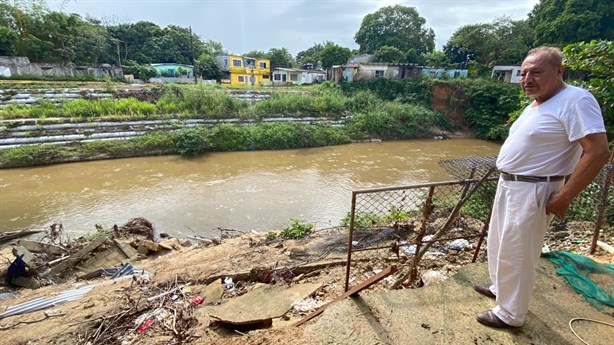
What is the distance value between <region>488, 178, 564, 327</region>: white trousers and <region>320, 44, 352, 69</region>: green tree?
2644cm

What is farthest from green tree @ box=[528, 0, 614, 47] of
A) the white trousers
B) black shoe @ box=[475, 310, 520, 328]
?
black shoe @ box=[475, 310, 520, 328]

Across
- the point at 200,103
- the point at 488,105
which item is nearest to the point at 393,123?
the point at 488,105

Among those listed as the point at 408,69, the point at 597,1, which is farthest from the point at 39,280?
the point at 597,1

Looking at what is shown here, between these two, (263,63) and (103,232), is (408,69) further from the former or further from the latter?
(103,232)

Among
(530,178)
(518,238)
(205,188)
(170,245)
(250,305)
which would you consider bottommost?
(205,188)

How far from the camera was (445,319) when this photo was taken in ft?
5.92

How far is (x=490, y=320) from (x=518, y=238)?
1.80 feet

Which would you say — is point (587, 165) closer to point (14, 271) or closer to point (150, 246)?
point (150, 246)

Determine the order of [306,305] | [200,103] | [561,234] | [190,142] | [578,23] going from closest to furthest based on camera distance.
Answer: [306,305]
[561,234]
[190,142]
[200,103]
[578,23]

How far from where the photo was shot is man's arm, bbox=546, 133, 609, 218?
1323mm

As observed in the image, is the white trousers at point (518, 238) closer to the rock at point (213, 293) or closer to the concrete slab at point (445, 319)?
the concrete slab at point (445, 319)

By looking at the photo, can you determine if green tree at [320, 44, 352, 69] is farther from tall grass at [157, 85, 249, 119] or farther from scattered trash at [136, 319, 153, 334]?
scattered trash at [136, 319, 153, 334]

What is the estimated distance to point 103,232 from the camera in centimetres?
564

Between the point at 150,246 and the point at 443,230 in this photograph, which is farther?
the point at 150,246
